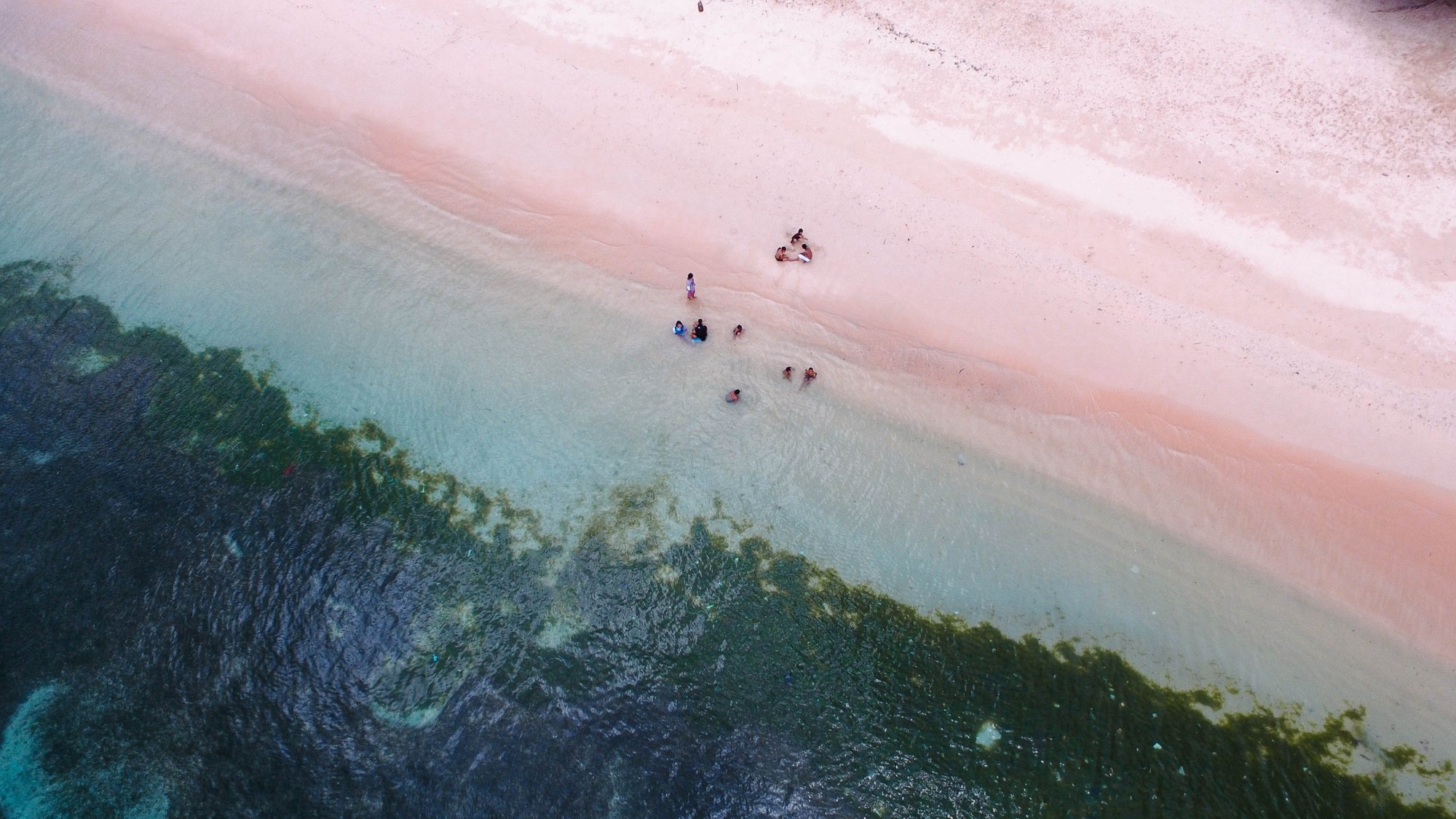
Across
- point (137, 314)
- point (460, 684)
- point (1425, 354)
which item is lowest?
point (460, 684)

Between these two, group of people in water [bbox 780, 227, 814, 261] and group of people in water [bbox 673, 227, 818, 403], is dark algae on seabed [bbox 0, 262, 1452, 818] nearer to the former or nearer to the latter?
group of people in water [bbox 673, 227, 818, 403]

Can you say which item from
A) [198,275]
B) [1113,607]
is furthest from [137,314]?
[1113,607]

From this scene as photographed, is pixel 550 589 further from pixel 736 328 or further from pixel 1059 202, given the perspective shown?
pixel 1059 202

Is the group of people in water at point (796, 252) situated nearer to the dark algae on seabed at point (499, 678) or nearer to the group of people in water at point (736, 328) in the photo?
the group of people in water at point (736, 328)

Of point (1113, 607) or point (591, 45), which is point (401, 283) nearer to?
point (591, 45)

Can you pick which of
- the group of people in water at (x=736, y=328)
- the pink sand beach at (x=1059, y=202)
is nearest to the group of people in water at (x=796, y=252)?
the group of people in water at (x=736, y=328)
